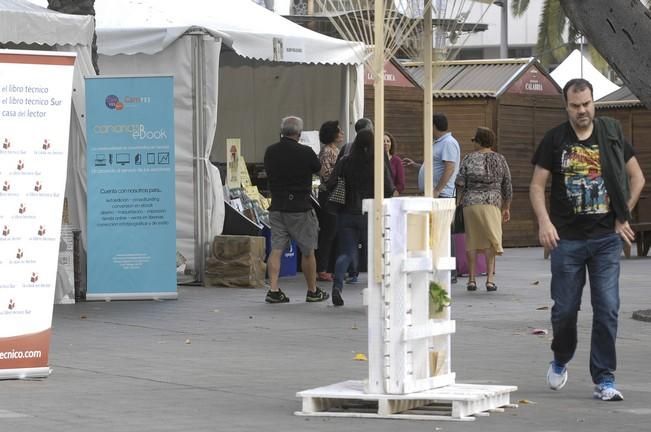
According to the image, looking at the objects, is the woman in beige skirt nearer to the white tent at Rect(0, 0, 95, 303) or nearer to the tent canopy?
the tent canopy

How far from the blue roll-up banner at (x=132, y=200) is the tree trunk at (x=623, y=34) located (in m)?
4.92

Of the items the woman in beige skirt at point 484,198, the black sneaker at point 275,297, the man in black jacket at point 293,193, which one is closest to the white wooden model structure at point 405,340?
the man in black jacket at point 293,193

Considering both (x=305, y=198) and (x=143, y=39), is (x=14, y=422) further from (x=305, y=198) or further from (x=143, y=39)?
(x=143, y=39)

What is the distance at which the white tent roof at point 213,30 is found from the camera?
57.4 ft

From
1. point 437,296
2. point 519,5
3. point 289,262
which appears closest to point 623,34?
point 437,296

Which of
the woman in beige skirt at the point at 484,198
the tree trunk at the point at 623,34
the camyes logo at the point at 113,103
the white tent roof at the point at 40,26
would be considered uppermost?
the white tent roof at the point at 40,26

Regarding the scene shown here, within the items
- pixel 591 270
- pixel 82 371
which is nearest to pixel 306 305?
pixel 82 371

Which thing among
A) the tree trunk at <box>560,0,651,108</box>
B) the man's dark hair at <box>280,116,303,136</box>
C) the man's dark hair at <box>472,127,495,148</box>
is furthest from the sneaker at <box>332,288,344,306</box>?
the tree trunk at <box>560,0,651,108</box>

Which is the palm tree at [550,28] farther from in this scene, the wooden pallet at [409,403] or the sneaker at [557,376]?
the wooden pallet at [409,403]

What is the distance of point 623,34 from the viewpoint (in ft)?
42.6

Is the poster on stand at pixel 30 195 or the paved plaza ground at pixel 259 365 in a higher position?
the poster on stand at pixel 30 195

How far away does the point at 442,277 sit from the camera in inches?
360

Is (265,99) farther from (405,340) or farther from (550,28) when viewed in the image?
(550,28)

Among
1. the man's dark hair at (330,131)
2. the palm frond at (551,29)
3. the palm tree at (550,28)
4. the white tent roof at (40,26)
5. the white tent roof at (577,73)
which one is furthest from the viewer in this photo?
the palm tree at (550,28)
